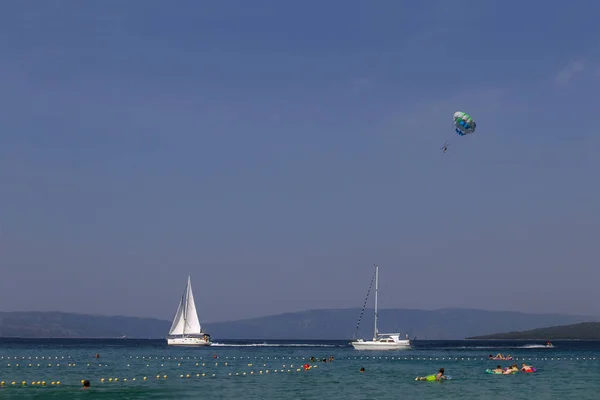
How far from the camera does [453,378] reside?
8706 centimetres

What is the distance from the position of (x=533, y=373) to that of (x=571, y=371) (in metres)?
11.4

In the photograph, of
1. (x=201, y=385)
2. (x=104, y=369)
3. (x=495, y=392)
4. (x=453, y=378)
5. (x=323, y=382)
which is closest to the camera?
(x=495, y=392)

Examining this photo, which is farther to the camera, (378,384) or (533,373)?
(533,373)

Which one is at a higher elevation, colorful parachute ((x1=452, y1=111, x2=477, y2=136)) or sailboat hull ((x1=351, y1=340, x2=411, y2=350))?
colorful parachute ((x1=452, y1=111, x2=477, y2=136))

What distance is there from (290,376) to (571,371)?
3999 cm

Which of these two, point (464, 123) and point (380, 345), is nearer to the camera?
point (464, 123)

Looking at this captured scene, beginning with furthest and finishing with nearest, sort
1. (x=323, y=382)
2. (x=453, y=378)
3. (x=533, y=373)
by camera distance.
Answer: (x=533, y=373)
(x=453, y=378)
(x=323, y=382)

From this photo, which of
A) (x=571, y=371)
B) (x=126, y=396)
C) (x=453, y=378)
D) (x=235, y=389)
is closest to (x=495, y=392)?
(x=453, y=378)

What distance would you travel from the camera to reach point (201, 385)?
7612cm

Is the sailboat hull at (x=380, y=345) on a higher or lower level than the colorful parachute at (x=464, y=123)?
lower

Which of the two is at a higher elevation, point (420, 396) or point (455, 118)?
point (455, 118)

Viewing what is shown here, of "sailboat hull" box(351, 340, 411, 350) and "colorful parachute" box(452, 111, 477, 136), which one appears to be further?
"sailboat hull" box(351, 340, 411, 350)

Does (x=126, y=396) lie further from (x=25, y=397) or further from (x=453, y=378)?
(x=453, y=378)

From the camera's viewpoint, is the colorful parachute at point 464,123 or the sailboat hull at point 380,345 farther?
the sailboat hull at point 380,345
